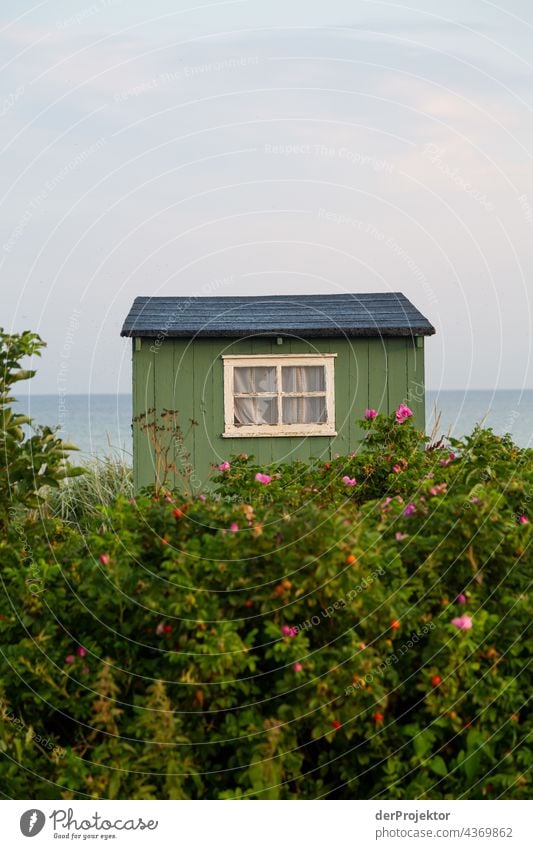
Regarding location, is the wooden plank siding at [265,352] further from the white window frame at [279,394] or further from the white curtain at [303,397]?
the white curtain at [303,397]

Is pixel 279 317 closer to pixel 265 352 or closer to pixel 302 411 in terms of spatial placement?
pixel 265 352

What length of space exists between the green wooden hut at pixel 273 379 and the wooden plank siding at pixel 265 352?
0.01 m

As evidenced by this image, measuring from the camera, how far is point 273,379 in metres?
13.6

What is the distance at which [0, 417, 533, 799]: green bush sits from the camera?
395 centimetres

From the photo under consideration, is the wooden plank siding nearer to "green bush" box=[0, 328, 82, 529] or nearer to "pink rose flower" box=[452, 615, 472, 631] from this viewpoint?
"green bush" box=[0, 328, 82, 529]

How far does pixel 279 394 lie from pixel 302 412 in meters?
0.40

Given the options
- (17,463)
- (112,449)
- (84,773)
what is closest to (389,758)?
(84,773)

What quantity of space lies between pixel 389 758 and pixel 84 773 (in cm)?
123

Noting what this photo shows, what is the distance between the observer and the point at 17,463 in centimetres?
521

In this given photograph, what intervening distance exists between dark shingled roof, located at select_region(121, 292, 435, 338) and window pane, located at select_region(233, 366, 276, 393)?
1.62 ft

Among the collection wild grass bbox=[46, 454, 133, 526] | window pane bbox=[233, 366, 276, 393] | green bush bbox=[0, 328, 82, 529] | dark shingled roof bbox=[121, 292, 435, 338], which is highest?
dark shingled roof bbox=[121, 292, 435, 338]

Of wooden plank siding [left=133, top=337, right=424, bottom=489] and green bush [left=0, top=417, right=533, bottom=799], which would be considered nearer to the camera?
green bush [left=0, top=417, right=533, bottom=799]

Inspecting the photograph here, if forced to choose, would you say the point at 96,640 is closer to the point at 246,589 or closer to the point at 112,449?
the point at 246,589

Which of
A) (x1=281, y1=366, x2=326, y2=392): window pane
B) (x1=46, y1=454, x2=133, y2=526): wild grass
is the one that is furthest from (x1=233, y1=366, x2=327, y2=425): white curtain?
(x1=46, y1=454, x2=133, y2=526): wild grass
